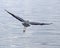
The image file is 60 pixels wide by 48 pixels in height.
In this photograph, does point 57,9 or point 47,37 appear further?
point 57,9

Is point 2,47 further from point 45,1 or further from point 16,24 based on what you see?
point 45,1

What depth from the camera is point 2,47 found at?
2058 centimetres

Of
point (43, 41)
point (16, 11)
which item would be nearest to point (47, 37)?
point (43, 41)

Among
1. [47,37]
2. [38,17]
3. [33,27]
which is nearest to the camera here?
[47,37]

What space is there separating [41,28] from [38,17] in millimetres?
2691

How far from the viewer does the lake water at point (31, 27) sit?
21.1 metres

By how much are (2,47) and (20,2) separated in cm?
1133

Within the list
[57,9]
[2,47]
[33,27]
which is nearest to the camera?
[2,47]

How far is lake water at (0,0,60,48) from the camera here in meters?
21.1

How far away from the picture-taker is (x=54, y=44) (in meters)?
21.1

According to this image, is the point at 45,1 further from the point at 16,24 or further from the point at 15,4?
the point at 16,24

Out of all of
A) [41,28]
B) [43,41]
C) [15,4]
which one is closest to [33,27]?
[41,28]

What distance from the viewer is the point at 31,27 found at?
77.8 ft

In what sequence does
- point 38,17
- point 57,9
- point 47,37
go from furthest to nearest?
point 57,9 → point 38,17 → point 47,37
